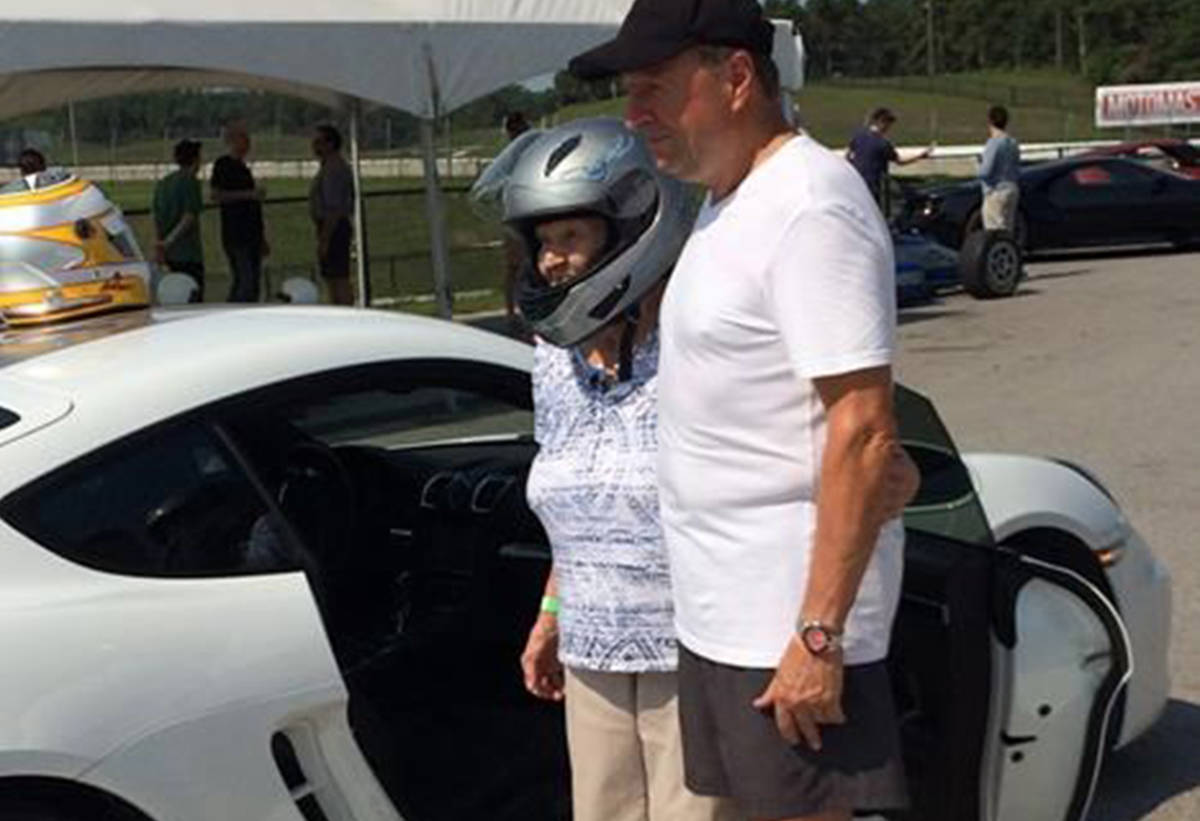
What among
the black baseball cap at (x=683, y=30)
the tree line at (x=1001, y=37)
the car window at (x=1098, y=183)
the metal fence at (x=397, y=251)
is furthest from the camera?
the tree line at (x=1001, y=37)

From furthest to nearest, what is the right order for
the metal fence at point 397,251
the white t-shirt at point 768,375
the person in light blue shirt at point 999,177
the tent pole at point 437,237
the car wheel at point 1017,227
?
the car wheel at point 1017,227 < the metal fence at point 397,251 < the person in light blue shirt at point 999,177 < the tent pole at point 437,237 < the white t-shirt at point 768,375

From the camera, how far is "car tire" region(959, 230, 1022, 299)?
16984mm

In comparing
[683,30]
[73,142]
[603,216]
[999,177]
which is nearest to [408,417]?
[603,216]

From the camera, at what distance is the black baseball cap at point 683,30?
2371 millimetres

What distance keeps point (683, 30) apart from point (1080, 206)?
1882 centimetres

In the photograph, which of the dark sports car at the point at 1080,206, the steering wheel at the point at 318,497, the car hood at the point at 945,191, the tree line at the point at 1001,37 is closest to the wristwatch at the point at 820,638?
the steering wheel at the point at 318,497

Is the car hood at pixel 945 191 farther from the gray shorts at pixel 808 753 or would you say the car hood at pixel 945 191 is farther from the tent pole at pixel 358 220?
the gray shorts at pixel 808 753

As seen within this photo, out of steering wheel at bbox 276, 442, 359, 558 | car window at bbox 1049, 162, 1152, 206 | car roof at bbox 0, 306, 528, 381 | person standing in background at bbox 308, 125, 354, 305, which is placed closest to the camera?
car roof at bbox 0, 306, 528, 381

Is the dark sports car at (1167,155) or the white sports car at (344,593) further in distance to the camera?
the dark sports car at (1167,155)

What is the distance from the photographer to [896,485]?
7.71 ft

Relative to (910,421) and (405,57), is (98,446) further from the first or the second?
(405,57)

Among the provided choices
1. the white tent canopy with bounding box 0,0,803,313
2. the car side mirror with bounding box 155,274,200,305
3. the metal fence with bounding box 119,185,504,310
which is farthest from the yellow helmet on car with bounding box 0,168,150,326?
the metal fence with bounding box 119,185,504,310

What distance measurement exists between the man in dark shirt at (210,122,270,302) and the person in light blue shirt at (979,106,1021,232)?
292 inches

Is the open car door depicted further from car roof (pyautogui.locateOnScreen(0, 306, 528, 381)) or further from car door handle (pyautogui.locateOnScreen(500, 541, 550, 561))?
car roof (pyautogui.locateOnScreen(0, 306, 528, 381))
